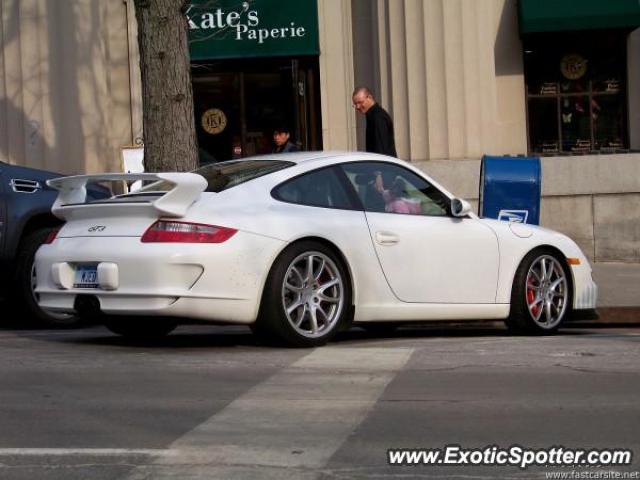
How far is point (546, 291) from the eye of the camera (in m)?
9.77

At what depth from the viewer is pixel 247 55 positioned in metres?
18.1

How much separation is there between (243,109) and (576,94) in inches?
191

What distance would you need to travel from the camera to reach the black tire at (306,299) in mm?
8180

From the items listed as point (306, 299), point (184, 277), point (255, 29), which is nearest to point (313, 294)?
point (306, 299)

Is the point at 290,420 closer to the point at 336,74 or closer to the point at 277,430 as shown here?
the point at 277,430

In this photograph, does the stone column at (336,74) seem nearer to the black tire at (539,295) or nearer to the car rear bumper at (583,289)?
the car rear bumper at (583,289)

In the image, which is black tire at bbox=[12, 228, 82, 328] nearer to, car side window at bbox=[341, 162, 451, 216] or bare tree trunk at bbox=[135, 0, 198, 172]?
bare tree trunk at bbox=[135, 0, 198, 172]

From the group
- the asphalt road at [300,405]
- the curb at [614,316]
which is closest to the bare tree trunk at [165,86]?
the asphalt road at [300,405]

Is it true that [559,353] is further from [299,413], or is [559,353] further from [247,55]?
[247,55]

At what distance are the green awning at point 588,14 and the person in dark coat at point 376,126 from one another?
5.06 meters

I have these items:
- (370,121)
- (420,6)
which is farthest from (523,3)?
(370,121)

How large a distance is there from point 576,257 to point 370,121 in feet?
11.1

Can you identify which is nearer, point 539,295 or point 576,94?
point 539,295

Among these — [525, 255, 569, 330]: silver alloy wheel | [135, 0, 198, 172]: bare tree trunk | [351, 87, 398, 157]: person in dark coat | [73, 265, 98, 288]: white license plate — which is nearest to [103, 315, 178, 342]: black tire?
[73, 265, 98, 288]: white license plate
